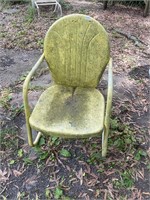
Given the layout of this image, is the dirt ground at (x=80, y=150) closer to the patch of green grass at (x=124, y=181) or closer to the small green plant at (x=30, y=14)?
the patch of green grass at (x=124, y=181)

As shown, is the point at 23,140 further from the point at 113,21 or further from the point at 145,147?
the point at 113,21

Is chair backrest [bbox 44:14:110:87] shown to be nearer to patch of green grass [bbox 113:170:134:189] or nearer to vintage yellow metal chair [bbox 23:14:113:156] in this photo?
vintage yellow metal chair [bbox 23:14:113:156]

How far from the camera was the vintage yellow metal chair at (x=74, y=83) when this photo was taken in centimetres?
193

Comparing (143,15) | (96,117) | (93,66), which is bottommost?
(143,15)

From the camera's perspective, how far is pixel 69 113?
205 centimetres

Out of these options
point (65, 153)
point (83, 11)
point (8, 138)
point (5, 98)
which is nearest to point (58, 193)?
point (65, 153)

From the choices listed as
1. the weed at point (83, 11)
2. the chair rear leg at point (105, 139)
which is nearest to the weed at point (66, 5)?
the weed at point (83, 11)

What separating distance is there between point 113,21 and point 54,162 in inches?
130

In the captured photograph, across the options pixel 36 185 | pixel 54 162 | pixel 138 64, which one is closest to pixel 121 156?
pixel 54 162

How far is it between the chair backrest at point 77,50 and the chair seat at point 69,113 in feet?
0.37

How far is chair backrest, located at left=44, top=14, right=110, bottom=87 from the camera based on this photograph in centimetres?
202

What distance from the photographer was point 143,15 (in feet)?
16.6

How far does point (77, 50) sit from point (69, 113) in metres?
0.51

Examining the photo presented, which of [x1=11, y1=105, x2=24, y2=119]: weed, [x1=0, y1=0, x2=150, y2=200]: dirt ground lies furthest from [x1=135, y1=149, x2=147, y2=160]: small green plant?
[x1=11, y1=105, x2=24, y2=119]: weed
